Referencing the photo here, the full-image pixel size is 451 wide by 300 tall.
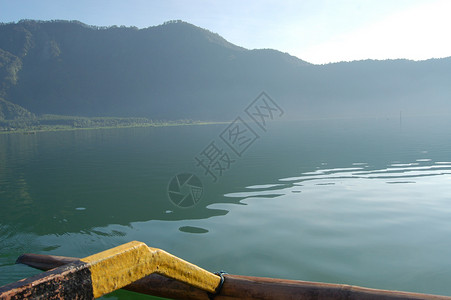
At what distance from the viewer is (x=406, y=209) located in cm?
864

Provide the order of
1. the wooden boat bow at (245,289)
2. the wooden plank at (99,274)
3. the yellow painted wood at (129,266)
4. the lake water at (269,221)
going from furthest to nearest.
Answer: the lake water at (269,221), the wooden boat bow at (245,289), the yellow painted wood at (129,266), the wooden plank at (99,274)

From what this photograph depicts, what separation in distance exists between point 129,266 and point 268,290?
1492 mm

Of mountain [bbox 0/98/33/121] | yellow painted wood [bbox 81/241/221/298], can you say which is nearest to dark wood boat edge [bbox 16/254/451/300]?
yellow painted wood [bbox 81/241/221/298]

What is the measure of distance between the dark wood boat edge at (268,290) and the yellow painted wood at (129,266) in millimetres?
536

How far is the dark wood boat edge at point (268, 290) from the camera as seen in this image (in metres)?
2.98

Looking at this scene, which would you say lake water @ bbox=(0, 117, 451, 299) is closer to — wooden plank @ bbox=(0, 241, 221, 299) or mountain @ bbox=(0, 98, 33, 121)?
wooden plank @ bbox=(0, 241, 221, 299)

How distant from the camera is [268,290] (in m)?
3.29

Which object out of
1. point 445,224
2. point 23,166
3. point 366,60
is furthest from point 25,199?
point 366,60

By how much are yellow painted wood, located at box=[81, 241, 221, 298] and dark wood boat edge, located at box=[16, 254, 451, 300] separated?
1.76 ft

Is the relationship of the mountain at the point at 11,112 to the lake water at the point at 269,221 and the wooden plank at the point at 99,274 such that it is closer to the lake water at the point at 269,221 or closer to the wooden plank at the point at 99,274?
the lake water at the point at 269,221

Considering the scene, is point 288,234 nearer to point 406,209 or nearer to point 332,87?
point 406,209

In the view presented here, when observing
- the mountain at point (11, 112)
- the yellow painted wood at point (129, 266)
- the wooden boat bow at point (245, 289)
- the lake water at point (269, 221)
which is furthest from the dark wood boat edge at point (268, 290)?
the mountain at point (11, 112)

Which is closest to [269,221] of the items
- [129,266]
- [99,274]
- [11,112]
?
[129,266]

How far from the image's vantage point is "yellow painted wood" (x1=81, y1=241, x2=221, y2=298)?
2166mm
